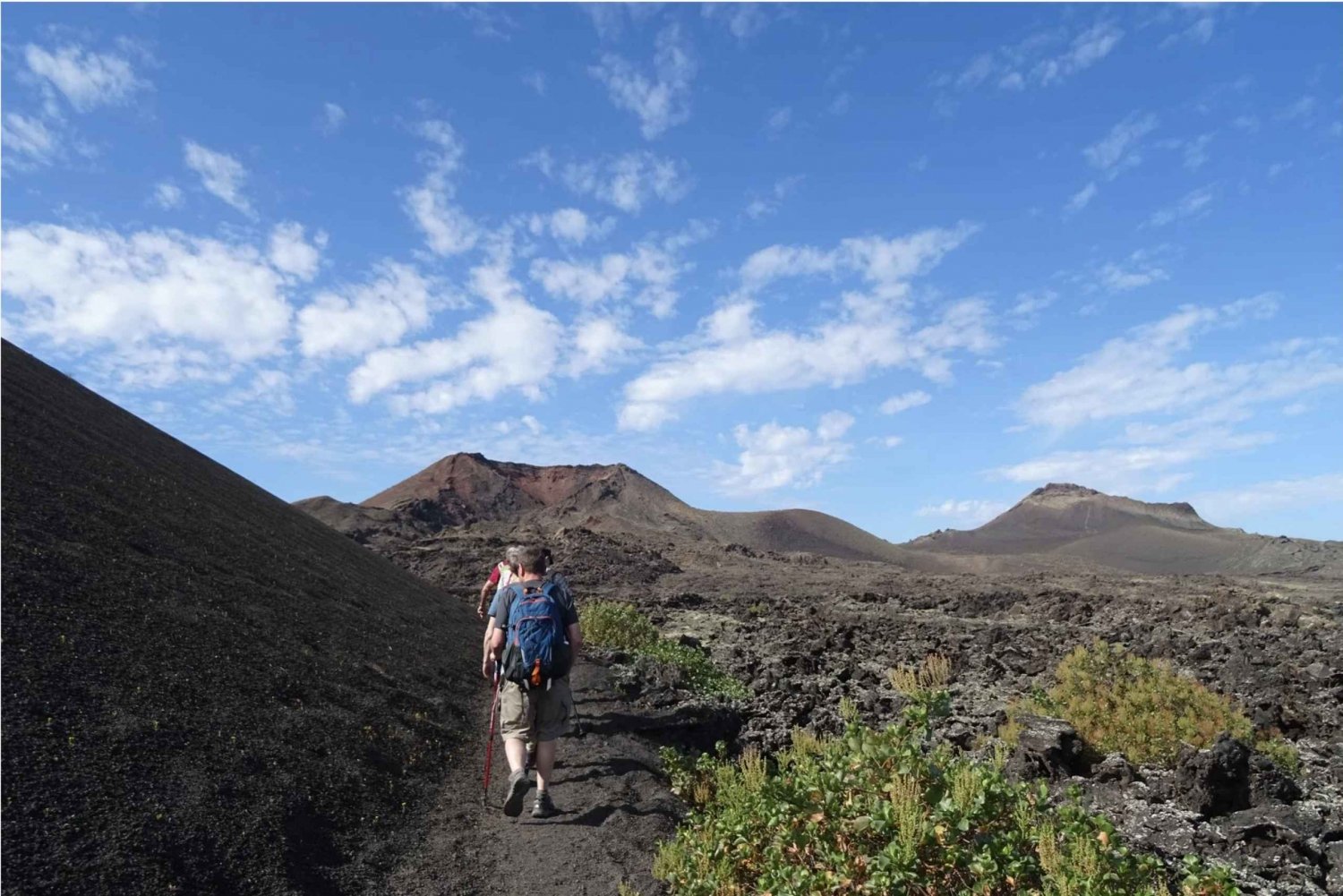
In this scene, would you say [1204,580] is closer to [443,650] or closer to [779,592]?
[779,592]

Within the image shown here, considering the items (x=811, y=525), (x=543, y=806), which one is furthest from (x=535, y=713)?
(x=811, y=525)

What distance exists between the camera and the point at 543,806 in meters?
5.38

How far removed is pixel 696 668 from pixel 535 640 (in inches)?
274

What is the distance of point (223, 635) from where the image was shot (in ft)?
21.7

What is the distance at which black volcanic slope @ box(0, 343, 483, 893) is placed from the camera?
380 centimetres

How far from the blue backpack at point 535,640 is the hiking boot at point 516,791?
575mm

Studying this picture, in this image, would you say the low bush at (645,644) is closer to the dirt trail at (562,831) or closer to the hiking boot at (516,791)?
the dirt trail at (562,831)

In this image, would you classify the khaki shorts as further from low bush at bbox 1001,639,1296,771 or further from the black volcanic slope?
low bush at bbox 1001,639,1296,771

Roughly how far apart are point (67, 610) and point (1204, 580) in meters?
38.6

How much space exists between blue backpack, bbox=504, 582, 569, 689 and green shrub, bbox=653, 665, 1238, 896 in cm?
134

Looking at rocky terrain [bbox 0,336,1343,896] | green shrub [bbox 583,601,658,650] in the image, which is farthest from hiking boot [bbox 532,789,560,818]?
green shrub [bbox 583,601,658,650]

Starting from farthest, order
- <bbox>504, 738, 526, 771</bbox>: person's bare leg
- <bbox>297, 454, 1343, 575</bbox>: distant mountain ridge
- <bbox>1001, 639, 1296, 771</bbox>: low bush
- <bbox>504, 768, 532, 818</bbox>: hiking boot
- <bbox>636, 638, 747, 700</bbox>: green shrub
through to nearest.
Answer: <bbox>297, 454, 1343, 575</bbox>: distant mountain ridge → <bbox>636, 638, 747, 700</bbox>: green shrub → <bbox>1001, 639, 1296, 771</bbox>: low bush → <bbox>504, 738, 526, 771</bbox>: person's bare leg → <bbox>504, 768, 532, 818</bbox>: hiking boot

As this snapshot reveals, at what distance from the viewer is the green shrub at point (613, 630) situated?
13258 mm

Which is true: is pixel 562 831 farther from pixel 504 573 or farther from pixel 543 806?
pixel 504 573
